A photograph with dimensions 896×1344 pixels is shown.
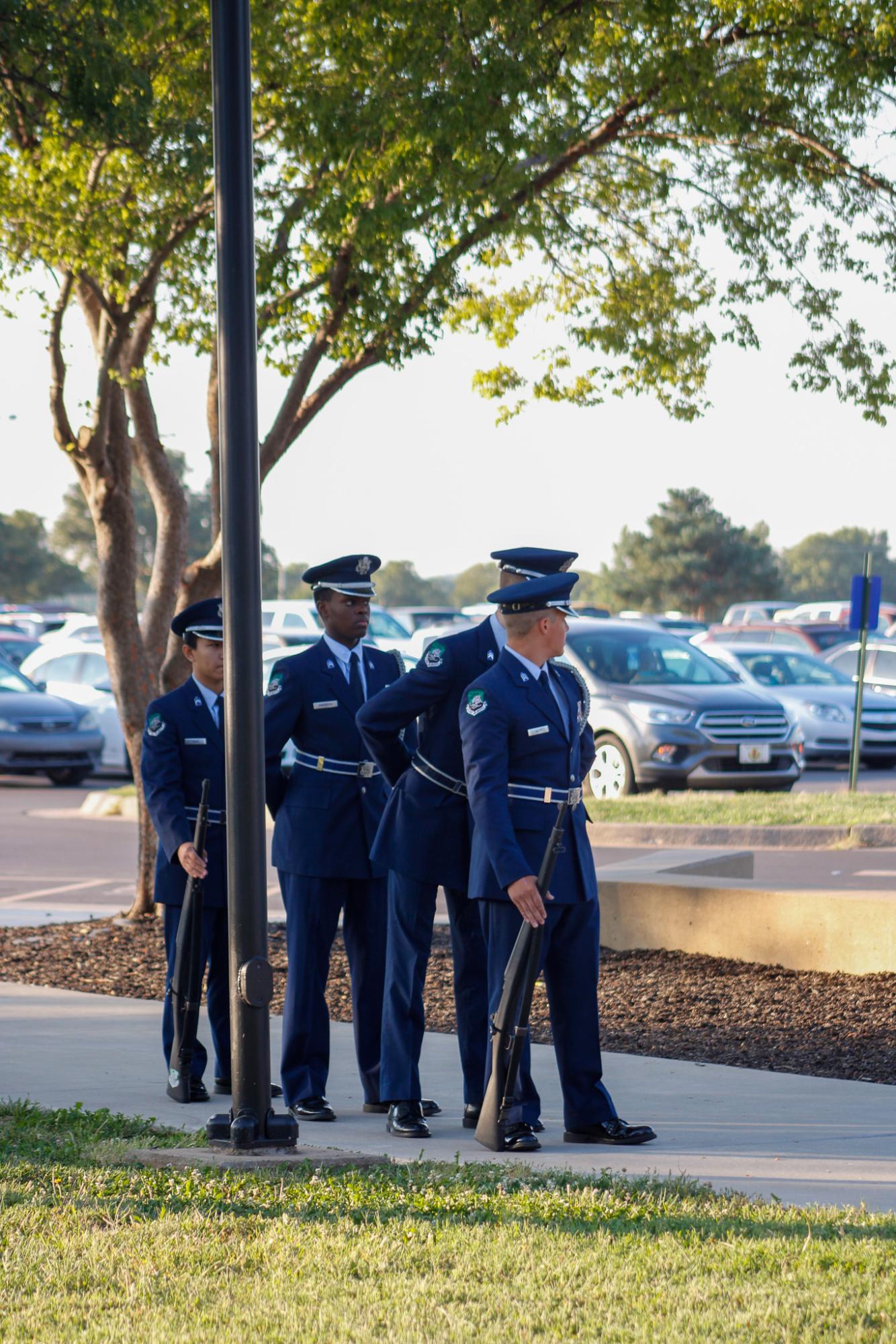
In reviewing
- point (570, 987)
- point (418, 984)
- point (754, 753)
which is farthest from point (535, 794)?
point (754, 753)

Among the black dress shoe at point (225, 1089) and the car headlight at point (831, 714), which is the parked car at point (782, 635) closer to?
the car headlight at point (831, 714)

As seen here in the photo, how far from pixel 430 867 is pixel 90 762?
1609cm

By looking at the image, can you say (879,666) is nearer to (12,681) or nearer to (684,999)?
(12,681)

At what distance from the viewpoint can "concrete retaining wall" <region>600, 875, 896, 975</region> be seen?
328 inches

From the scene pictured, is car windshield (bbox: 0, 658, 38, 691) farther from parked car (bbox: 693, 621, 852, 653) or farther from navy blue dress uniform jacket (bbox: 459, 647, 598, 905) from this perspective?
navy blue dress uniform jacket (bbox: 459, 647, 598, 905)

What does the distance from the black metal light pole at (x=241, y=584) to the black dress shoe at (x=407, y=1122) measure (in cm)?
61

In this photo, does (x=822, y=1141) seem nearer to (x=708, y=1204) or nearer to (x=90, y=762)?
(x=708, y=1204)

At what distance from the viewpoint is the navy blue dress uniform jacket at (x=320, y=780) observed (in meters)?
6.39

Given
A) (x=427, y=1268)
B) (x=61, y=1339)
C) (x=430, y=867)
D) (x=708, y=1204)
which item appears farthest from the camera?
(x=430, y=867)

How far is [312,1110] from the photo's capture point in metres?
6.21

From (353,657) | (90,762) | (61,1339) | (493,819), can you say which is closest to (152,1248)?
(61,1339)

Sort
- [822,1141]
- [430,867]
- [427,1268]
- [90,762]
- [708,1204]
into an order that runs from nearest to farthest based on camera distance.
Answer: [427,1268]
[708,1204]
[822,1141]
[430,867]
[90,762]

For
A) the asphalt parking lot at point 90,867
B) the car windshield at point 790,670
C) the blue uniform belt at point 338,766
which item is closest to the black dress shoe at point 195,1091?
the blue uniform belt at point 338,766

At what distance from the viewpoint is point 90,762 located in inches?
846
